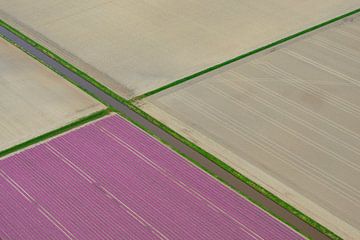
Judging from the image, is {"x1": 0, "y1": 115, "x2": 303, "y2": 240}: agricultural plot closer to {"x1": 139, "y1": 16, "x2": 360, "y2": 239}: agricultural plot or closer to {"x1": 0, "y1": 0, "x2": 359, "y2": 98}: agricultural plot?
{"x1": 139, "y1": 16, "x2": 360, "y2": 239}: agricultural plot

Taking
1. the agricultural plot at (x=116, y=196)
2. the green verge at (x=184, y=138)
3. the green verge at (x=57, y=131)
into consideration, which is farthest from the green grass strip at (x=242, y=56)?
the agricultural plot at (x=116, y=196)

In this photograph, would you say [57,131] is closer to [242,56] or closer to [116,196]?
[116,196]

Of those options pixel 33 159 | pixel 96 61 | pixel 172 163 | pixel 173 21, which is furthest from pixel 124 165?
pixel 173 21

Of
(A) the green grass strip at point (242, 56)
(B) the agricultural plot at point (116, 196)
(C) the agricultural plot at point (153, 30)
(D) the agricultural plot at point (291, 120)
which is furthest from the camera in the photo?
(C) the agricultural plot at point (153, 30)

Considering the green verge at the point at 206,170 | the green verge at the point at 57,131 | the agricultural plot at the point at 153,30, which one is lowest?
the green verge at the point at 57,131

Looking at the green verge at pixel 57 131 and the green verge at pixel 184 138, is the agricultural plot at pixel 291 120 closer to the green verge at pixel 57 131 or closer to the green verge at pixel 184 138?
the green verge at pixel 184 138

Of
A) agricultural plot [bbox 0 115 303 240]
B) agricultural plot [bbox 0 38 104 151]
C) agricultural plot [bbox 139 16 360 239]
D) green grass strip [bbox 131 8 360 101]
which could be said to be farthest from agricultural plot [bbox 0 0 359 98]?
agricultural plot [bbox 0 115 303 240]
